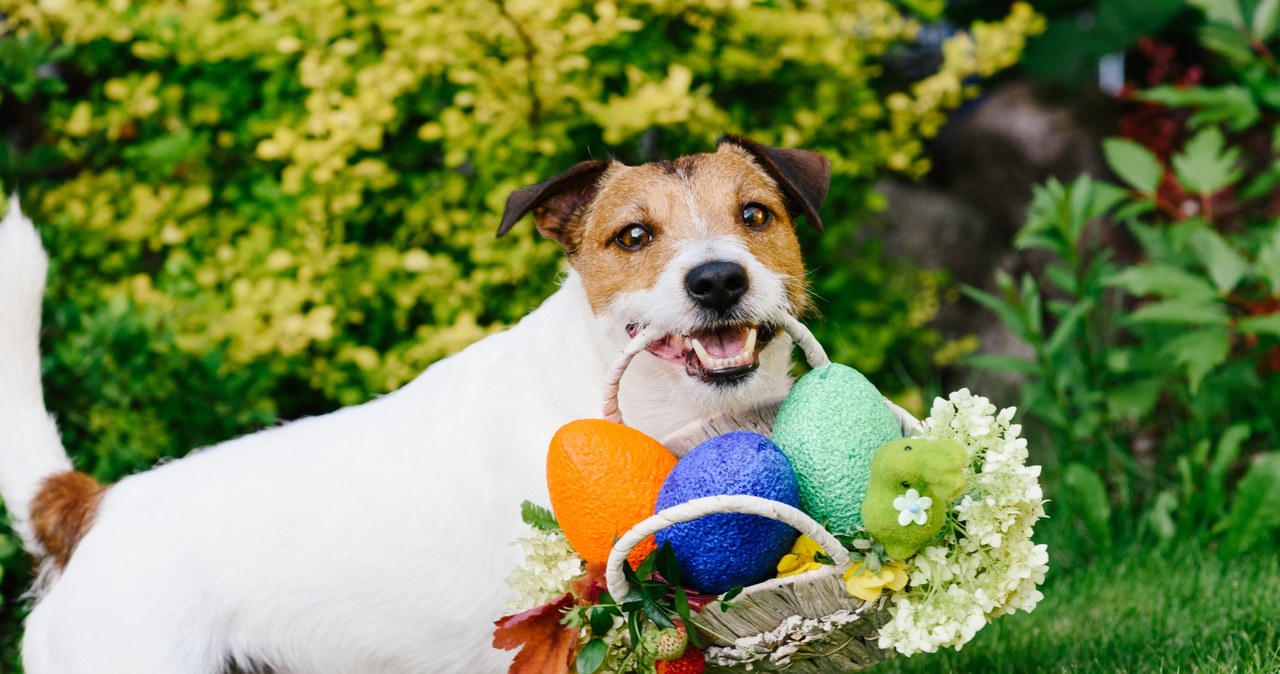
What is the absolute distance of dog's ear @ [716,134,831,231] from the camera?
2631mm

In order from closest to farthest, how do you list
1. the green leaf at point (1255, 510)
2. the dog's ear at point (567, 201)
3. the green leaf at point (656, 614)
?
the green leaf at point (656, 614), the dog's ear at point (567, 201), the green leaf at point (1255, 510)

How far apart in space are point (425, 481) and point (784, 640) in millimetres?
992

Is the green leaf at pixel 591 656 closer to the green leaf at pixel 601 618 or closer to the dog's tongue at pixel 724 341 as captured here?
the green leaf at pixel 601 618

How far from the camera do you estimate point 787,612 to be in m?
1.85

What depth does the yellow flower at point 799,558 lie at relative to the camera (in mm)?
1949

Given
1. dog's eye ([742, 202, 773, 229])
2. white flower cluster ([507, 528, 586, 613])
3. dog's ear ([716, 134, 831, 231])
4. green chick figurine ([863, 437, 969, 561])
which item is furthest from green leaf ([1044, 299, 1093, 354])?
white flower cluster ([507, 528, 586, 613])

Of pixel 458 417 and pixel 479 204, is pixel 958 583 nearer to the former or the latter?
pixel 458 417

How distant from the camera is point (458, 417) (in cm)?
259

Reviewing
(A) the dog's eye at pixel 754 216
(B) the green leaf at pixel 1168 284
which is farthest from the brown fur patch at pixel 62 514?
(B) the green leaf at pixel 1168 284

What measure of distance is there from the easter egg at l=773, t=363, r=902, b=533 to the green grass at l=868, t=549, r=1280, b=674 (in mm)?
1094

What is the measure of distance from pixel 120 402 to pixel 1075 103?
16.7ft

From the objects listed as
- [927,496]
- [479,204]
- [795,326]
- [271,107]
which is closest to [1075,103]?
[479,204]

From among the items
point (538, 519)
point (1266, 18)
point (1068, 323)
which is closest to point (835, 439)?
point (538, 519)

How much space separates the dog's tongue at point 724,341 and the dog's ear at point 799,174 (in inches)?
14.5
